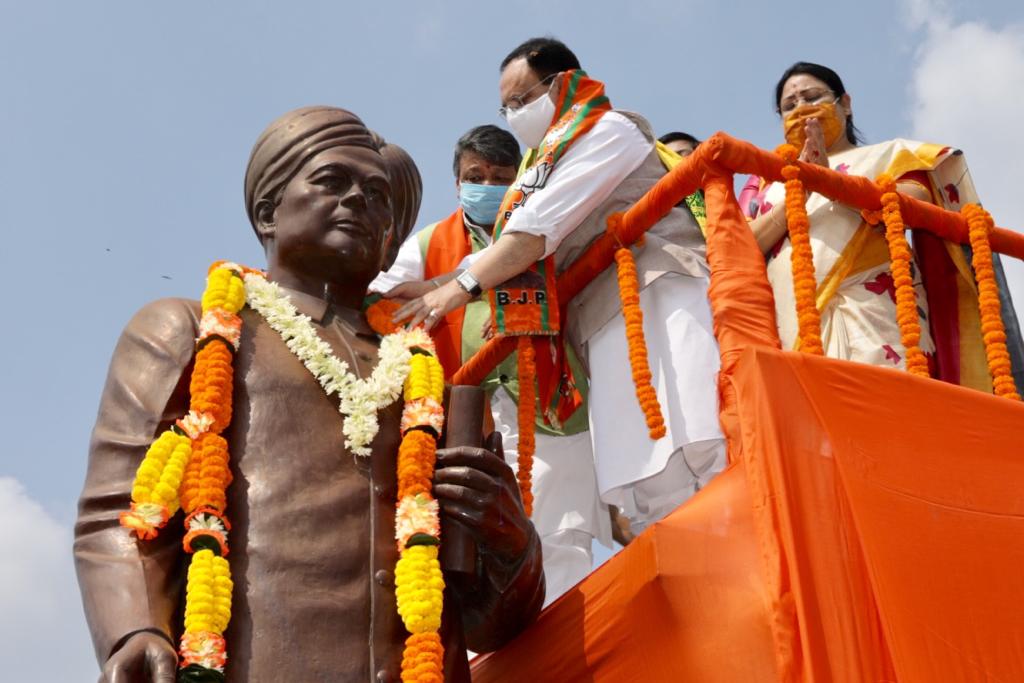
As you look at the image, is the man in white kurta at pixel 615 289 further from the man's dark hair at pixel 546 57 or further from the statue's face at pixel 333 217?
the statue's face at pixel 333 217

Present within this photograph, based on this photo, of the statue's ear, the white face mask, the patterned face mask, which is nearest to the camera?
the statue's ear

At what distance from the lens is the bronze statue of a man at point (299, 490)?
330 centimetres

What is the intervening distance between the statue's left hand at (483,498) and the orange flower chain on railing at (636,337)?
135 centimetres

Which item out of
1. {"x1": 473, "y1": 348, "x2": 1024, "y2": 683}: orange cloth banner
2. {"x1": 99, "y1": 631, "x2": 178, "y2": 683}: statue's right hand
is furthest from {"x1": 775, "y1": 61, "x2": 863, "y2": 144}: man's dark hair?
{"x1": 99, "y1": 631, "x2": 178, "y2": 683}: statue's right hand

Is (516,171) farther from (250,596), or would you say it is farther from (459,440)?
(250,596)

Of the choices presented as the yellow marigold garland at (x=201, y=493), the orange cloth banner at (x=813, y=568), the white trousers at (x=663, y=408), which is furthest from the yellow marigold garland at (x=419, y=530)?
the white trousers at (x=663, y=408)

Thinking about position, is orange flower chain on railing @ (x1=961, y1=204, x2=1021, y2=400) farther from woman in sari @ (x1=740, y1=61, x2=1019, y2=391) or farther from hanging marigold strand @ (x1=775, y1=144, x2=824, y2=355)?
hanging marigold strand @ (x1=775, y1=144, x2=824, y2=355)

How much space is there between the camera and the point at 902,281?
5.08 metres

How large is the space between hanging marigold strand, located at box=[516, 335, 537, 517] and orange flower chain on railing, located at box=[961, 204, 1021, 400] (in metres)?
1.56

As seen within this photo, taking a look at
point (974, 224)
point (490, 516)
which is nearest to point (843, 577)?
point (490, 516)

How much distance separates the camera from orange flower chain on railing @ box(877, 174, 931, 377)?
493cm

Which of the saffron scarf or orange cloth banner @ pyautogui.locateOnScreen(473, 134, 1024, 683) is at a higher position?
the saffron scarf

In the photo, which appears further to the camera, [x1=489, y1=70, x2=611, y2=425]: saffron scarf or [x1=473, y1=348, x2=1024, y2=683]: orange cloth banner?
[x1=489, y1=70, x2=611, y2=425]: saffron scarf

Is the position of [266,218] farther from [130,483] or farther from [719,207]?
[719,207]
